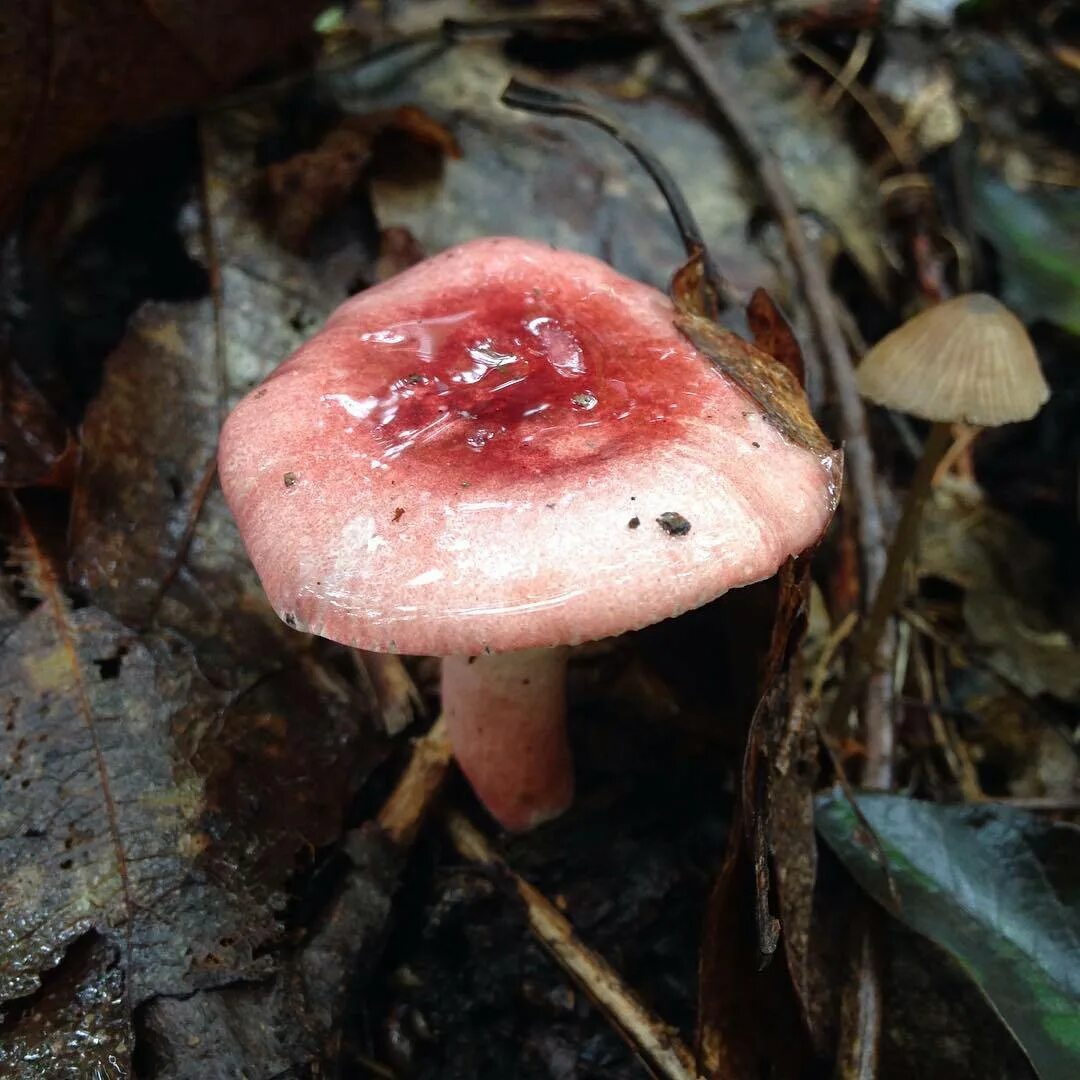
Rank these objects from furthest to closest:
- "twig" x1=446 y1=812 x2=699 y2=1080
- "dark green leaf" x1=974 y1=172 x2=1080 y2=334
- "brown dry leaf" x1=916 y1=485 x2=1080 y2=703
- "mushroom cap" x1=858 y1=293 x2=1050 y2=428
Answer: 1. "dark green leaf" x1=974 y1=172 x2=1080 y2=334
2. "brown dry leaf" x1=916 y1=485 x2=1080 y2=703
3. "mushroom cap" x1=858 y1=293 x2=1050 y2=428
4. "twig" x1=446 y1=812 x2=699 y2=1080

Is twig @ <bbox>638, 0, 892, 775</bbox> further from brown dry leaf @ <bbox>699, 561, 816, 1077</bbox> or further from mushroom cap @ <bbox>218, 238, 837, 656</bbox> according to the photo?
mushroom cap @ <bbox>218, 238, 837, 656</bbox>

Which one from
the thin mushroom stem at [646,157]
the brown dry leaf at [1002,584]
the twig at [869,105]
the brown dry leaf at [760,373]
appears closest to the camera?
the brown dry leaf at [760,373]

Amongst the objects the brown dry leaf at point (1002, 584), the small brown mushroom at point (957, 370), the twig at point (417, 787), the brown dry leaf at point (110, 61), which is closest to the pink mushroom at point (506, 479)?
the twig at point (417, 787)

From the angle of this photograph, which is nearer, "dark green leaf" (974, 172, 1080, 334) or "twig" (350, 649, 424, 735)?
"twig" (350, 649, 424, 735)

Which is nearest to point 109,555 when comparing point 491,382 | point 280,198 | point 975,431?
point 491,382

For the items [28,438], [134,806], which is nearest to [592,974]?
[134,806]

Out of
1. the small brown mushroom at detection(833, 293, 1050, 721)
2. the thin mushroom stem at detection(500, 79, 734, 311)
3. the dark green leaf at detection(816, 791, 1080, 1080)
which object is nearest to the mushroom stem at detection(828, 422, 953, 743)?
the small brown mushroom at detection(833, 293, 1050, 721)

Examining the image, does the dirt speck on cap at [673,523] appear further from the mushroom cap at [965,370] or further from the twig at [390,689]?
the twig at [390,689]

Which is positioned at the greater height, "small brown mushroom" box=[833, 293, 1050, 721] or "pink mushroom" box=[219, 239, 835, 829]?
"pink mushroom" box=[219, 239, 835, 829]
